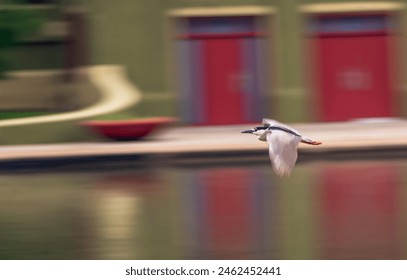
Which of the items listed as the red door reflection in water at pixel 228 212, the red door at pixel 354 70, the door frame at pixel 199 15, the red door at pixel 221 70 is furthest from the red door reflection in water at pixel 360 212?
the red door at pixel 354 70

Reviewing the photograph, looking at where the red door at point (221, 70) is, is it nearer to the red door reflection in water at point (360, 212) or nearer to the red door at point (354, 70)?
the red door at point (354, 70)

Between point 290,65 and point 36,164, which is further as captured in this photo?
point 290,65

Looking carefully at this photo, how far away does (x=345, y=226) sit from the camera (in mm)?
12234

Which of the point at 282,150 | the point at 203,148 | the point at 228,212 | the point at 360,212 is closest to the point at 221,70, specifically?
the point at 203,148

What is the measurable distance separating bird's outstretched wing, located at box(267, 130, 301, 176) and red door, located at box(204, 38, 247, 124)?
21.6 m

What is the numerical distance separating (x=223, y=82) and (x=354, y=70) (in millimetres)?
2970

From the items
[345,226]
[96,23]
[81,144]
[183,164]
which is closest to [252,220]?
[345,226]

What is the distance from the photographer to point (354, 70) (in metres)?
29.5

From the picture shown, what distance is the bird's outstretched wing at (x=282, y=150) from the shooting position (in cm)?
703

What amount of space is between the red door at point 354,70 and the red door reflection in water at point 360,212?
1015 centimetres

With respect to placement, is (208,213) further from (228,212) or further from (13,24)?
(13,24)
